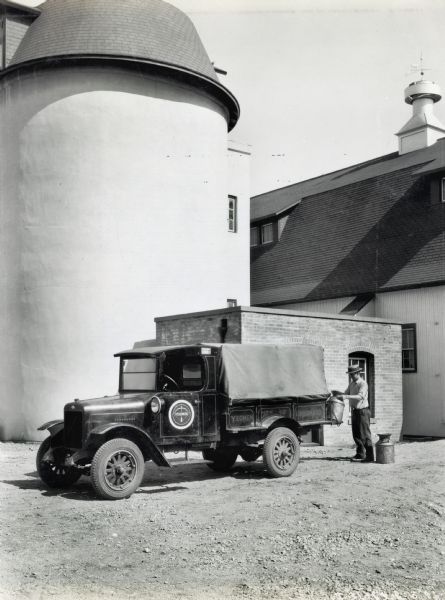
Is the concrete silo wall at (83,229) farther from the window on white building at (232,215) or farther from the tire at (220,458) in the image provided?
the tire at (220,458)

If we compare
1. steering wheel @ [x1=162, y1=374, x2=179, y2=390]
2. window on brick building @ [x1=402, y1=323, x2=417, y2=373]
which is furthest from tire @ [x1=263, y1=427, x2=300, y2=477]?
window on brick building @ [x1=402, y1=323, x2=417, y2=373]

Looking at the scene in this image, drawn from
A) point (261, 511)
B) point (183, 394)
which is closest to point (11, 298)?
point (183, 394)

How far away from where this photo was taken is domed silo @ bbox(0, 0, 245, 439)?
19.2 meters

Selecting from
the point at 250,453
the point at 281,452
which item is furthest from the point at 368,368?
the point at 281,452

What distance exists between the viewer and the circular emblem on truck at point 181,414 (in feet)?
36.3

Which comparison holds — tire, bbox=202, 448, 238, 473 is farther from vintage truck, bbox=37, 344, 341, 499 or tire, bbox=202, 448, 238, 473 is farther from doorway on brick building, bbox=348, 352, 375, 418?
doorway on brick building, bbox=348, 352, 375, 418

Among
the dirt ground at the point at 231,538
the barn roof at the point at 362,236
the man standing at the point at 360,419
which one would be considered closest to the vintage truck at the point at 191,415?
the dirt ground at the point at 231,538

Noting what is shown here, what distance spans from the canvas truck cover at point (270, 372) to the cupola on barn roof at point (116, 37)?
10.7m

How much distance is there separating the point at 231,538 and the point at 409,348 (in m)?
14.6

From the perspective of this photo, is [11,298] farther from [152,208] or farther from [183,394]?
[183,394]

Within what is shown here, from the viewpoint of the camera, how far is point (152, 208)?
20.2m

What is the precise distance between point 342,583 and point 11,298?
15.3 metres

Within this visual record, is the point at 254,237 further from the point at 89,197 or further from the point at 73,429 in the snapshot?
the point at 73,429

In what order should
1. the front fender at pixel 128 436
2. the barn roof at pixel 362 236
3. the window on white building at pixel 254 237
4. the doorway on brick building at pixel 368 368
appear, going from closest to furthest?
1. the front fender at pixel 128 436
2. the doorway on brick building at pixel 368 368
3. the barn roof at pixel 362 236
4. the window on white building at pixel 254 237
